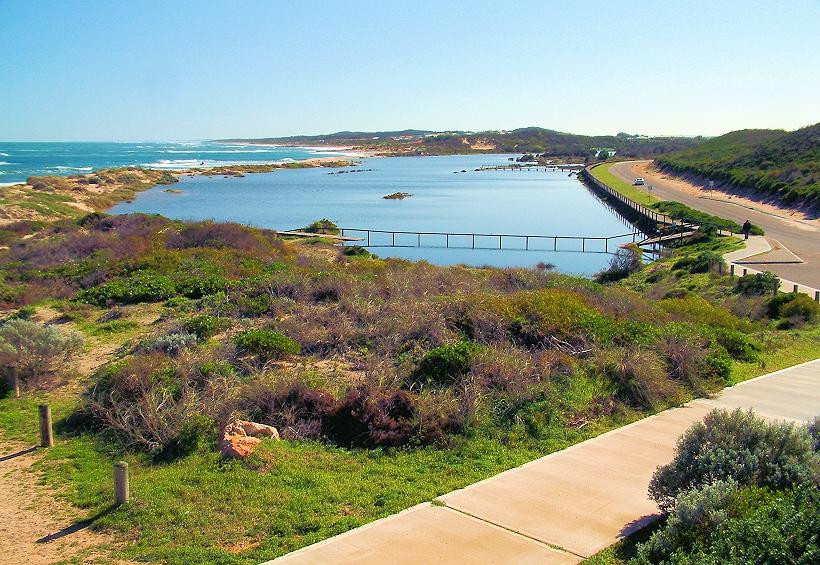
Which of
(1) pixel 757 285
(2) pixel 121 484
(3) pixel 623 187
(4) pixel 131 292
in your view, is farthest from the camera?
(3) pixel 623 187

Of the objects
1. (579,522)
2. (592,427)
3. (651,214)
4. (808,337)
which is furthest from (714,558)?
(651,214)

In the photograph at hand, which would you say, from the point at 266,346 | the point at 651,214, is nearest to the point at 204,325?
the point at 266,346

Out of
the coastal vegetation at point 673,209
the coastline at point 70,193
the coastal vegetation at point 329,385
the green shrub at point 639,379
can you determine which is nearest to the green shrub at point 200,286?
the coastal vegetation at point 329,385

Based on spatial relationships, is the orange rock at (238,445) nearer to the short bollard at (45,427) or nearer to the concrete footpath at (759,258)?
the short bollard at (45,427)

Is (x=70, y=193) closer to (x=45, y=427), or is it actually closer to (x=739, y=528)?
(x=45, y=427)

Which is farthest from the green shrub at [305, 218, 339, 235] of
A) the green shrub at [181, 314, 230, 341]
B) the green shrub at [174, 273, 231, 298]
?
the green shrub at [181, 314, 230, 341]

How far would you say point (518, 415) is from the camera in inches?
388

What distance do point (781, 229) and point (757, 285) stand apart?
24977mm

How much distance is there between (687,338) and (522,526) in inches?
285

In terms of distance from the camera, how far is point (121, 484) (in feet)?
25.2

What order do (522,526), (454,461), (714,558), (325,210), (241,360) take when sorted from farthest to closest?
(325,210) < (241,360) < (454,461) < (522,526) < (714,558)

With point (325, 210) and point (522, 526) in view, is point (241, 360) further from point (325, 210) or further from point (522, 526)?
point (325, 210)

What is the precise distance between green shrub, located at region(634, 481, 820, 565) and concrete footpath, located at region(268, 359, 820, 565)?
90 cm

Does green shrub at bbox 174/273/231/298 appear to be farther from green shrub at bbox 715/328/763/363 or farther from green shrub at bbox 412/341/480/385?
green shrub at bbox 715/328/763/363
